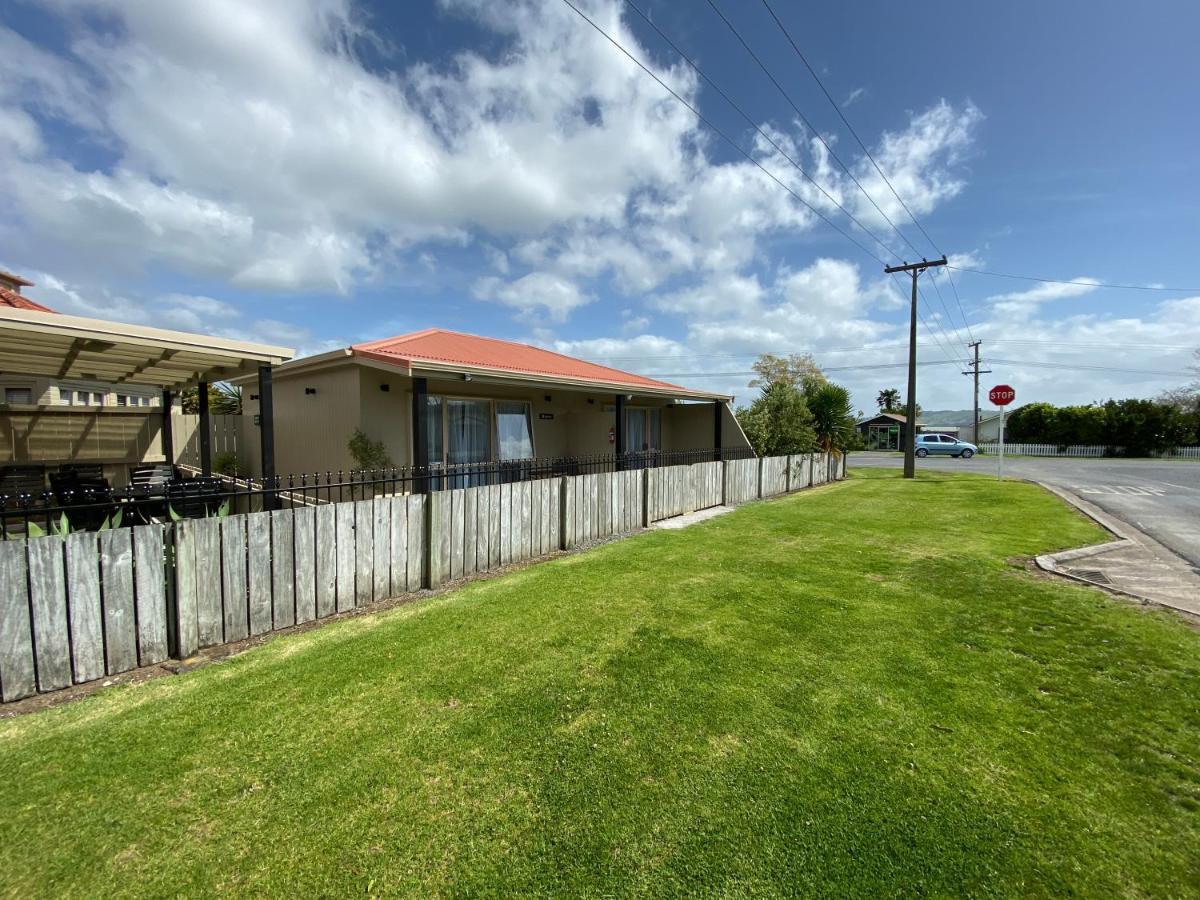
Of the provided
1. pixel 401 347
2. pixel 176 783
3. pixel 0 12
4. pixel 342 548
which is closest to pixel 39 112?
pixel 0 12

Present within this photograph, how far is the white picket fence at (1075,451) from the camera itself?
34.1m

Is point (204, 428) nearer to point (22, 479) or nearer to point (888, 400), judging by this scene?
point (22, 479)

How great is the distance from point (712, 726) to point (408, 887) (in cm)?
178

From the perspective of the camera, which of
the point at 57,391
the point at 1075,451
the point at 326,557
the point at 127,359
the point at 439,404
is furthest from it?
the point at 1075,451

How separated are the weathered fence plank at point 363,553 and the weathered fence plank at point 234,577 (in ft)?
3.25

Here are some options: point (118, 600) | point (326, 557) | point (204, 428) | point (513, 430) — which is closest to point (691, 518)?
point (513, 430)

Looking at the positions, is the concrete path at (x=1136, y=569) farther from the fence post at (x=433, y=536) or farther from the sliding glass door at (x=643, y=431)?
the sliding glass door at (x=643, y=431)

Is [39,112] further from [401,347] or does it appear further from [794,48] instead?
[794,48]

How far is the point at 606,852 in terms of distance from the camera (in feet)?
7.16

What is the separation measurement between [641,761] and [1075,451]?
48295 millimetres

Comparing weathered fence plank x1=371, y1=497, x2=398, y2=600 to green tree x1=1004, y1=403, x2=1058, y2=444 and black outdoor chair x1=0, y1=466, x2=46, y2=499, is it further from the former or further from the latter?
green tree x1=1004, y1=403, x2=1058, y2=444

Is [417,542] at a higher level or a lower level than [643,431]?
lower

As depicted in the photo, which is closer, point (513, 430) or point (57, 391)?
point (513, 430)

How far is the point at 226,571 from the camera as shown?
14.0 feet
